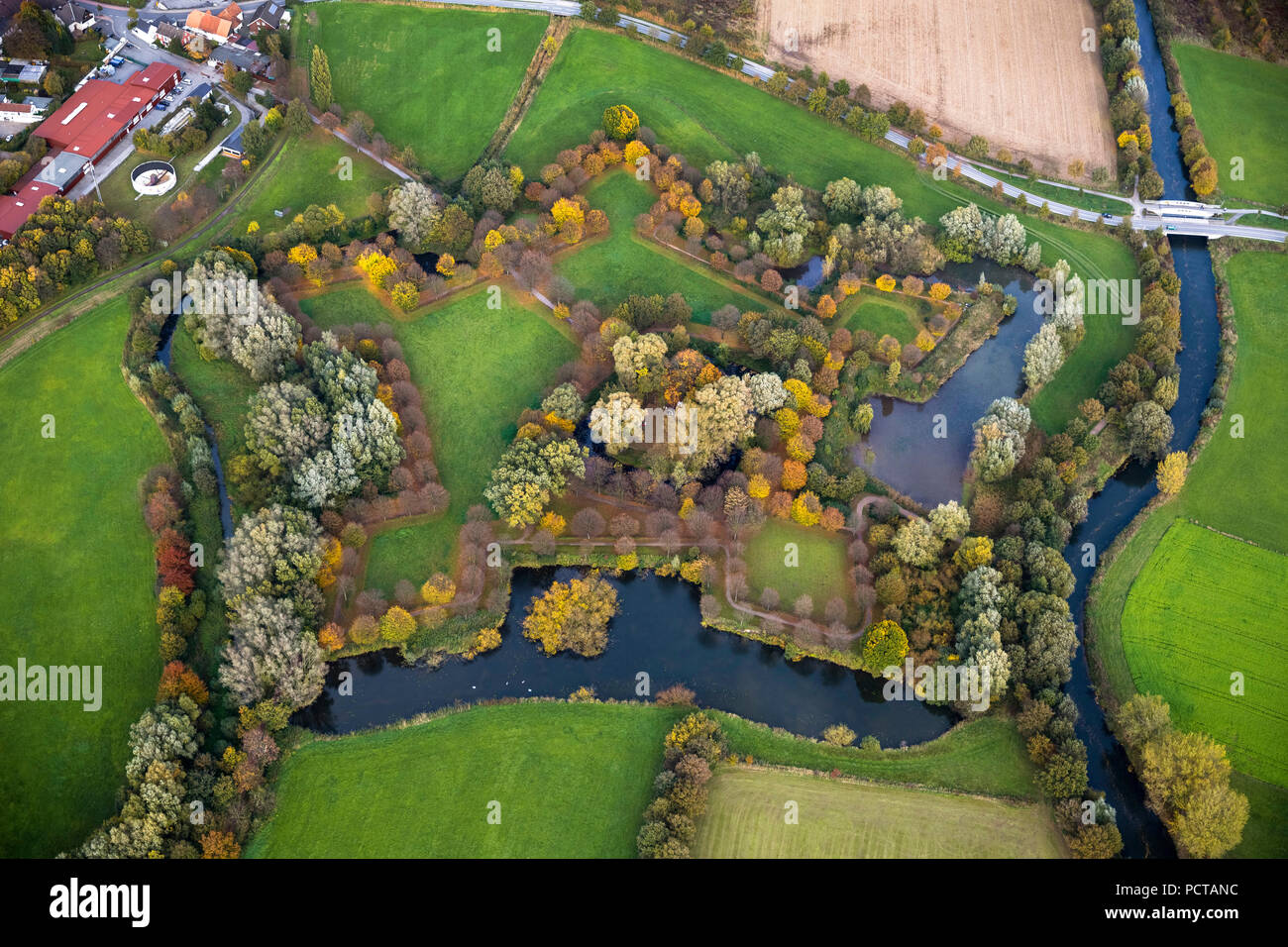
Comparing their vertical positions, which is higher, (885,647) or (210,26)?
(210,26)

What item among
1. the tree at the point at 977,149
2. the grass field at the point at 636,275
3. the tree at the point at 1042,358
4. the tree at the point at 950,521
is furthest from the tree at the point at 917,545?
the tree at the point at 977,149

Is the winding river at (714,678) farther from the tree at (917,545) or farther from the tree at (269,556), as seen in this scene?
the tree at (269,556)

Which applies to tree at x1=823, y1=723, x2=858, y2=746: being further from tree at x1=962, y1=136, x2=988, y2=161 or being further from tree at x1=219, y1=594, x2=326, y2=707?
tree at x1=962, y1=136, x2=988, y2=161

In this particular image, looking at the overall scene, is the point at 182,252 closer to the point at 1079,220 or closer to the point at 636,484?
the point at 636,484

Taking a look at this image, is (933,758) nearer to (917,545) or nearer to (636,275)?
(917,545)

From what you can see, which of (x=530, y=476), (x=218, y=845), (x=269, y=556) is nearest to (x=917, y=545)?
(x=530, y=476)

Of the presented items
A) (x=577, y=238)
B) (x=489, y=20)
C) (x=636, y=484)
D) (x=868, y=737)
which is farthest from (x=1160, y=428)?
(x=489, y=20)

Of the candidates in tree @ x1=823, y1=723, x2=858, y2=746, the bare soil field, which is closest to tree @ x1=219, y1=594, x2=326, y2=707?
tree @ x1=823, y1=723, x2=858, y2=746
